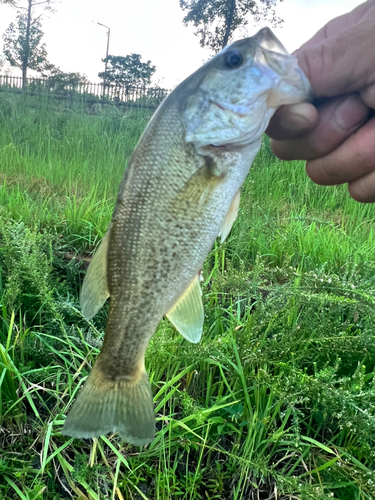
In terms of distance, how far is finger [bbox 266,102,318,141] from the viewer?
117 cm

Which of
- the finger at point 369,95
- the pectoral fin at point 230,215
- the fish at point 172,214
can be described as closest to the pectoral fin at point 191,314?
the fish at point 172,214

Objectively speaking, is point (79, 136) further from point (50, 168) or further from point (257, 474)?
point (257, 474)

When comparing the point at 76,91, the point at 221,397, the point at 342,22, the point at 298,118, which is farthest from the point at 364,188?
the point at 76,91

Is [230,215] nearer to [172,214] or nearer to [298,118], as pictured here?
[172,214]

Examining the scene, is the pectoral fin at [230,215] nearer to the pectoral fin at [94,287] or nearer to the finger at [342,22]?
the pectoral fin at [94,287]

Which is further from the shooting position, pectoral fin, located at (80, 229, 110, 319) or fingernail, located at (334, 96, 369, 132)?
fingernail, located at (334, 96, 369, 132)

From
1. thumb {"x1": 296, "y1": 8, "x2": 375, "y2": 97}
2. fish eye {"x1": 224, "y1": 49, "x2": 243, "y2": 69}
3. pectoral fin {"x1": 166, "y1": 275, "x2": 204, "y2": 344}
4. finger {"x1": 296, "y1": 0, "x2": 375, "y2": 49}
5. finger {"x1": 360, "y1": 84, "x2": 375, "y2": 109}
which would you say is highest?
finger {"x1": 296, "y1": 0, "x2": 375, "y2": 49}

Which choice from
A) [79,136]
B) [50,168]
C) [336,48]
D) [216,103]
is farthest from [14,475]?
[79,136]

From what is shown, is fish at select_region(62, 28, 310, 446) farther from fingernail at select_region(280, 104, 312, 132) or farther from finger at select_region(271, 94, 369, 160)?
finger at select_region(271, 94, 369, 160)

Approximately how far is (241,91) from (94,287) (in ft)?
2.41

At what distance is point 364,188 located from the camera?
1.43 metres

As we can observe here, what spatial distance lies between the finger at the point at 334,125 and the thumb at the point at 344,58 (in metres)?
0.06

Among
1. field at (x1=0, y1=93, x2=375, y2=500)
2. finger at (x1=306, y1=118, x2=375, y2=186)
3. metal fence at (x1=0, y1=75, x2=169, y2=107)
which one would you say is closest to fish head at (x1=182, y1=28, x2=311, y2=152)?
finger at (x1=306, y1=118, x2=375, y2=186)

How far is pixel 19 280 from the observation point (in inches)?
77.7
